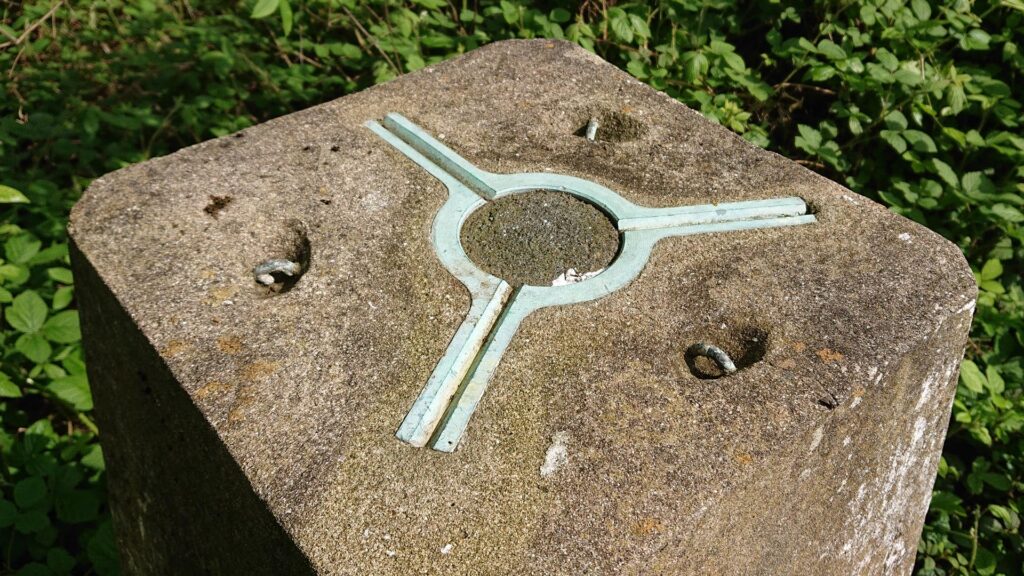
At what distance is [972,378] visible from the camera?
221cm

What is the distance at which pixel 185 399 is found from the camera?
1.35 m

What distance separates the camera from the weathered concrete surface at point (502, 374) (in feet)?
3.94

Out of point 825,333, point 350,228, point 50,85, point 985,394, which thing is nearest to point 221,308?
point 350,228

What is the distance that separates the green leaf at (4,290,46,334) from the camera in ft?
7.15

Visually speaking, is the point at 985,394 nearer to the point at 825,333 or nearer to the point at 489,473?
the point at 825,333

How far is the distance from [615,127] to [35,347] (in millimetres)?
1489

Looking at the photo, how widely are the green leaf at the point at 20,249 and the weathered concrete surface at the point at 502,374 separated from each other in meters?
0.82

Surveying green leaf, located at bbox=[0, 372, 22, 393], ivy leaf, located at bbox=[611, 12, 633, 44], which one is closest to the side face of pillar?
green leaf, located at bbox=[0, 372, 22, 393]

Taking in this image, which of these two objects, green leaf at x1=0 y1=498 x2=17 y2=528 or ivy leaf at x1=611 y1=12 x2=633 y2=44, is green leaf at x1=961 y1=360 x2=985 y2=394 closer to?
ivy leaf at x1=611 y1=12 x2=633 y2=44

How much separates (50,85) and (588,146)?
7.72 ft

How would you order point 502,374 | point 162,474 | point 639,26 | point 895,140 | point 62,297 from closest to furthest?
point 502,374 → point 162,474 → point 62,297 → point 895,140 → point 639,26

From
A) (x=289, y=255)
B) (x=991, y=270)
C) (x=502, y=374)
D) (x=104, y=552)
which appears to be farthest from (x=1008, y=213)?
(x=104, y=552)

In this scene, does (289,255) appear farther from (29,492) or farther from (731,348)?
(29,492)

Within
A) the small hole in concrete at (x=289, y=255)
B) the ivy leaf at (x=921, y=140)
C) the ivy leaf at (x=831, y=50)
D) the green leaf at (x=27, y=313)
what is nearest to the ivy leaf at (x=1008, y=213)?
the ivy leaf at (x=921, y=140)
